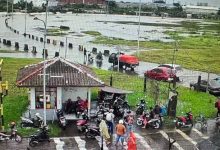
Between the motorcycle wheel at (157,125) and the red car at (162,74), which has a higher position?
the red car at (162,74)

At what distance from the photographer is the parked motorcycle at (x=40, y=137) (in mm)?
20078

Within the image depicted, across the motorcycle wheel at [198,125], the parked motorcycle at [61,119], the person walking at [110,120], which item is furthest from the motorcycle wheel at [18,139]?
the motorcycle wheel at [198,125]

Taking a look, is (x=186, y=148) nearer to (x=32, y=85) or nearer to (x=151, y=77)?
(x=32, y=85)

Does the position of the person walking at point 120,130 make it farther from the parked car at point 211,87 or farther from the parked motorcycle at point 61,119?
the parked car at point 211,87

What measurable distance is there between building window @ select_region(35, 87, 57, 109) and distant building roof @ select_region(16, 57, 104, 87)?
77 centimetres

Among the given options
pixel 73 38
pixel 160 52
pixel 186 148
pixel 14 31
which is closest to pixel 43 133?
pixel 186 148

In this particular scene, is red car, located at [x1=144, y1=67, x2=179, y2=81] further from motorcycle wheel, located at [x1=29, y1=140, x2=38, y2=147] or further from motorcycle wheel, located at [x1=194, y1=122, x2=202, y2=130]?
motorcycle wheel, located at [x1=29, y1=140, x2=38, y2=147]

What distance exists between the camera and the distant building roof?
23.2 metres

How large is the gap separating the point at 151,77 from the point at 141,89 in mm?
5658

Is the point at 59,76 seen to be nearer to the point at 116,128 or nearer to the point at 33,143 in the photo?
the point at 33,143

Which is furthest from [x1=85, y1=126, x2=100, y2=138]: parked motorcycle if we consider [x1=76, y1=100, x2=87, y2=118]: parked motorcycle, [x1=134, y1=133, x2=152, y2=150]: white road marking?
[x1=76, y1=100, x2=87, y2=118]: parked motorcycle

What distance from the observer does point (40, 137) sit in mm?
20422

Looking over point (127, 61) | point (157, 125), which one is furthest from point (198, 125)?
point (127, 61)

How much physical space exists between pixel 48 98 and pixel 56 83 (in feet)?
4.49
